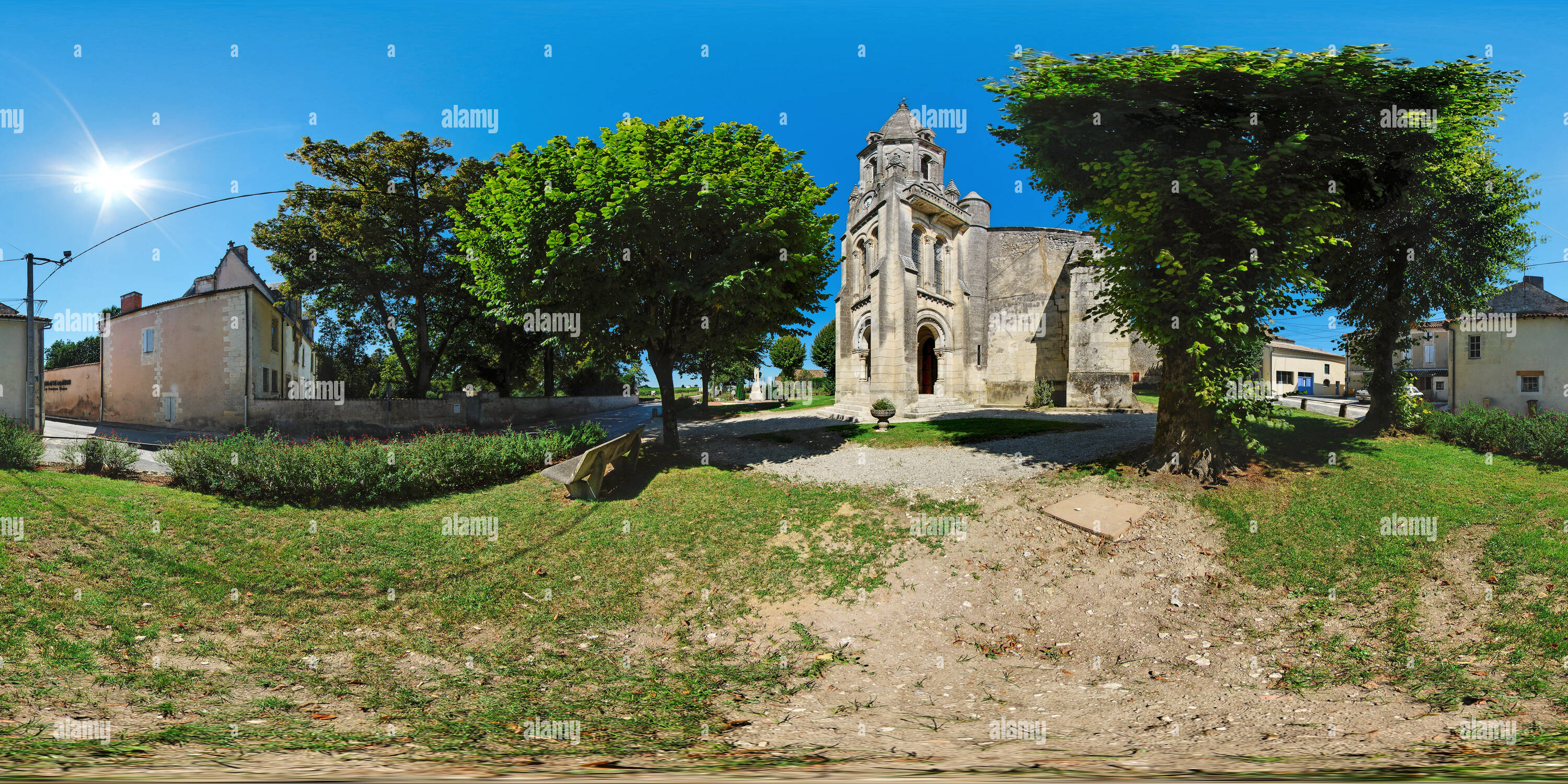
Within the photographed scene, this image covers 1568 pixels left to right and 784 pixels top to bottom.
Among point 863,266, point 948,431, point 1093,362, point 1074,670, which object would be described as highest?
point 863,266

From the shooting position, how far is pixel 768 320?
15.7 meters

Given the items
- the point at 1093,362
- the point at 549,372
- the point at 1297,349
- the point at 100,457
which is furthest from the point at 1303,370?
the point at 100,457

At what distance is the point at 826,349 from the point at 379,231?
130ft

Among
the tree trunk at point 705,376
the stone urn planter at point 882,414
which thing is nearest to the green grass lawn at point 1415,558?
the stone urn planter at point 882,414

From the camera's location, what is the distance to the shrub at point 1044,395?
28797 millimetres

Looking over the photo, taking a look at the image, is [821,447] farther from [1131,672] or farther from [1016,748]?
[1016,748]

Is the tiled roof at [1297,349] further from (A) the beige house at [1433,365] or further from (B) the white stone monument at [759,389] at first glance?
(B) the white stone monument at [759,389]

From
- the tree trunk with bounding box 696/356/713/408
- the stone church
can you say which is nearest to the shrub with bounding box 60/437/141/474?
the stone church

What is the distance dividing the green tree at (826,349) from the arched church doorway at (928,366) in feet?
76.5

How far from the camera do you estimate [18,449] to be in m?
10.5

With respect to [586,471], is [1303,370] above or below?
above

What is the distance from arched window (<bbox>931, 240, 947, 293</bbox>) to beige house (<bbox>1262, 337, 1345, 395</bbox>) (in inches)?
A: 1559

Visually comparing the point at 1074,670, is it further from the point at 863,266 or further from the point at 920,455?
the point at 863,266

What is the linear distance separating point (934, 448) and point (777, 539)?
7711 millimetres
